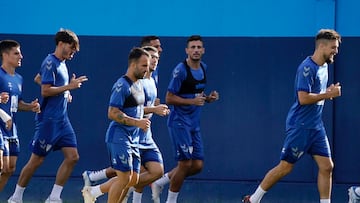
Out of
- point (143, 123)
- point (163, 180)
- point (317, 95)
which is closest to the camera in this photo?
point (143, 123)

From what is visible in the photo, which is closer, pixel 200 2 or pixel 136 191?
A: pixel 136 191

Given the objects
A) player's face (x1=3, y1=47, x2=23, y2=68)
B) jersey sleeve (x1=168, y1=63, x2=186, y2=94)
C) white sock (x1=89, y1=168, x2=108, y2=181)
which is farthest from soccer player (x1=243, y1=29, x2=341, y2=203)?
player's face (x1=3, y1=47, x2=23, y2=68)

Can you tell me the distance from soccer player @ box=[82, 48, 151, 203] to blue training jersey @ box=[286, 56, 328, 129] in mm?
1909

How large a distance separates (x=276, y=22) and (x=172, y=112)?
84.9 inches

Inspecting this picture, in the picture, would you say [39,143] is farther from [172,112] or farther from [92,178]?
[172,112]

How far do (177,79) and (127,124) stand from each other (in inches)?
86.1

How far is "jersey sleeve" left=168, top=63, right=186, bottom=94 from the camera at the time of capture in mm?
15352

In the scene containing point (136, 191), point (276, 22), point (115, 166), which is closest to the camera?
point (115, 166)

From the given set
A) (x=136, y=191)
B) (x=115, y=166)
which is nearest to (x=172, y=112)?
(x=136, y=191)

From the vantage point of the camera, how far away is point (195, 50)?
1541 centimetres

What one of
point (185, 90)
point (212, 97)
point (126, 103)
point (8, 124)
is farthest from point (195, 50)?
point (8, 124)

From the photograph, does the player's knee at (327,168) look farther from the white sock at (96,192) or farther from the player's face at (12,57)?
the player's face at (12,57)

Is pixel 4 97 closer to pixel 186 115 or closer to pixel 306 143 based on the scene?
pixel 186 115

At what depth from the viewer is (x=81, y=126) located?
1692 centimetres
